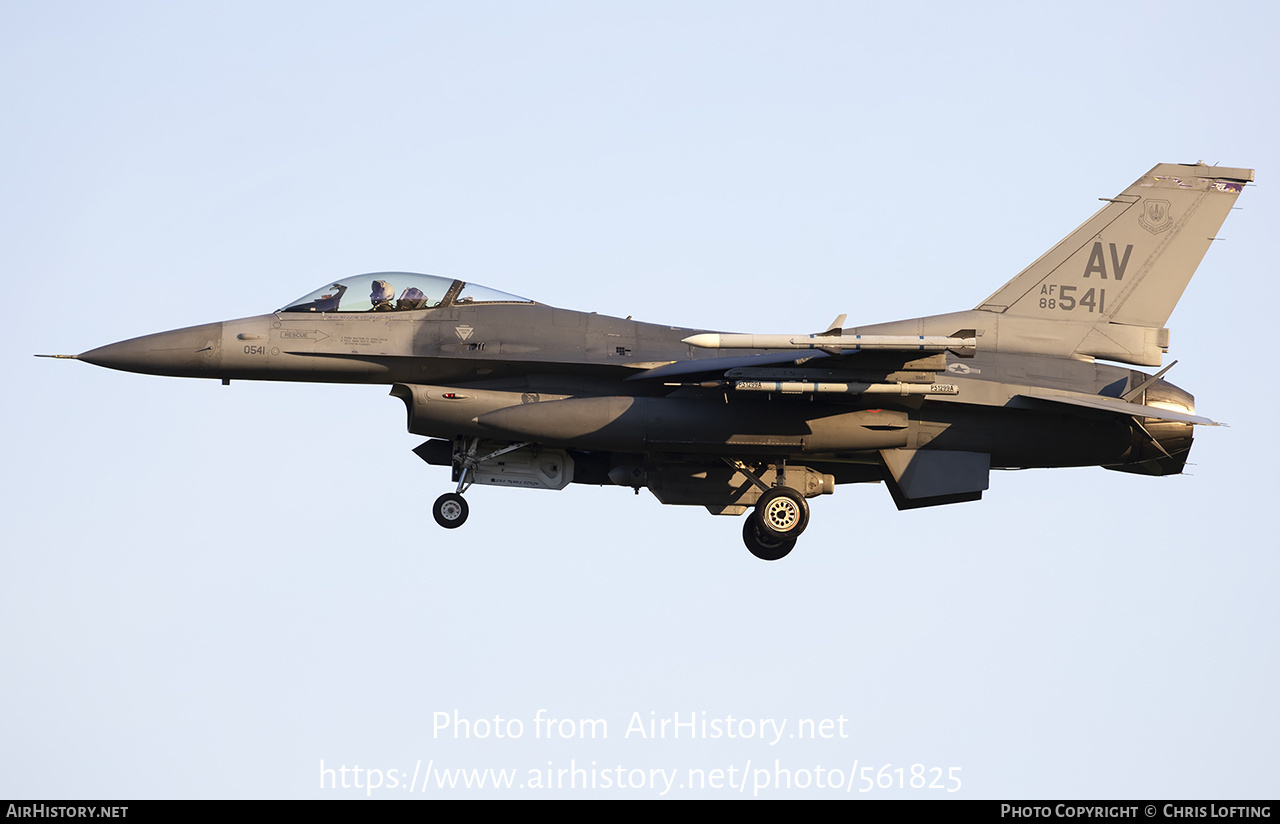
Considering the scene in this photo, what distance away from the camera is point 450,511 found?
1958 centimetres

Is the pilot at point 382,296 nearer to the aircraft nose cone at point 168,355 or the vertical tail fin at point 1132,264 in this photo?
the aircraft nose cone at point 168,355

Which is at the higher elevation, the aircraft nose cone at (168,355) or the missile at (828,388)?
the aircraft nose cone at (168,355)

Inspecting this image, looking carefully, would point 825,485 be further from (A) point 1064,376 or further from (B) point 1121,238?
(B) point 1121,238

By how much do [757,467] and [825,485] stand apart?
982mm

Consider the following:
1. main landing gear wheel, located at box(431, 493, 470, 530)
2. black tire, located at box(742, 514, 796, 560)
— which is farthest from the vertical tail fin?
main landing gear wheel, located at box(431, 493, 470, 530)

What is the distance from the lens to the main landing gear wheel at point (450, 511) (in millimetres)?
19531

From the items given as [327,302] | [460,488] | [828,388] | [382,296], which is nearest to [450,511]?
[460,488]

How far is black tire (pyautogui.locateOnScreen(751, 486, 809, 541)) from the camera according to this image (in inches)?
773

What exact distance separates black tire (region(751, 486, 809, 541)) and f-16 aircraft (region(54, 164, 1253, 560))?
0.06ft

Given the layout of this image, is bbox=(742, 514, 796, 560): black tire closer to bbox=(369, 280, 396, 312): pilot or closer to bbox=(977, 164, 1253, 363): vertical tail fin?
bbox=(977, 164, 1253, 363): vertical tail fin

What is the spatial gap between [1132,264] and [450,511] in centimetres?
999

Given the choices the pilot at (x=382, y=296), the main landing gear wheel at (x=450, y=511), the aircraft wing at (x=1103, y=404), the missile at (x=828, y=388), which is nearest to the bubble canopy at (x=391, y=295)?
the pilot at (x=382, y=296)

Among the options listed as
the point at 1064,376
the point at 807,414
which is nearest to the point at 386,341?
the point at 807,414

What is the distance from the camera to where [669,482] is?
20.1m
